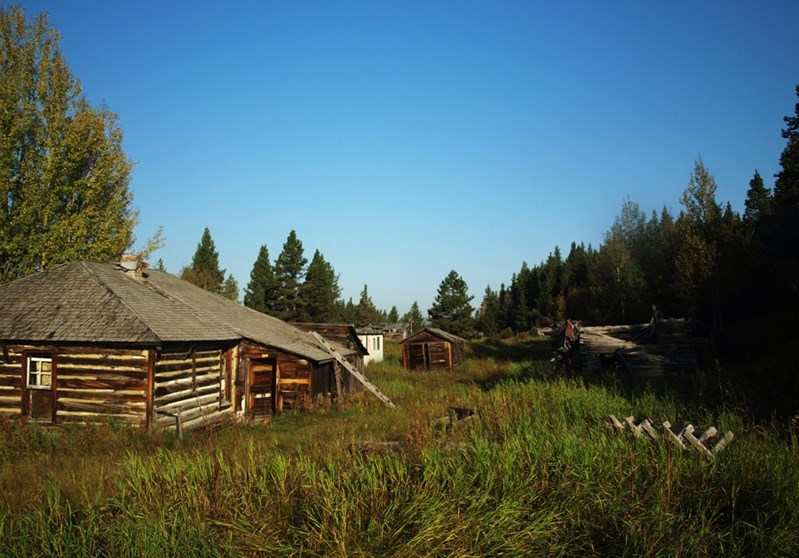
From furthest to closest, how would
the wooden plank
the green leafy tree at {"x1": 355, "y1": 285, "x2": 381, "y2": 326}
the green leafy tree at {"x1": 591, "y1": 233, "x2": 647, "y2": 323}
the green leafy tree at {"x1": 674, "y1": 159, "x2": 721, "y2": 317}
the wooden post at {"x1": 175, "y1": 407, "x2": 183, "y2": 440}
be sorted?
the green leafy tree at {"x1": 355, "y1": 285, "x2": 381, "y2": 326} → the green leafy tree at {"x1": 591, "y1": 233, "x2": 647, "y2": 323} → the green leafy tree at {"x1": 674, "y1": 159, "x2": 721, "y2": 317} → the wooden plank → the wooden post at {"x1": 175, "y1": 407, "x2": 183, "y2": 440}

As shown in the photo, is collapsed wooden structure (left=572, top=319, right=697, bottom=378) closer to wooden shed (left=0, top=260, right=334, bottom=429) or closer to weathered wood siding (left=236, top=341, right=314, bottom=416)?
weathered wood siding (left=236, top=341, right=314, bottom=416)

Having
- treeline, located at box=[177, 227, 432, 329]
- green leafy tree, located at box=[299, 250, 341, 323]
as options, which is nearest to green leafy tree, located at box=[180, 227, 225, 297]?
treeline, located at box=[177, 227, 432, 329]

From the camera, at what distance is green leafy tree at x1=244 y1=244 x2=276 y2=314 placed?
69.8 meters

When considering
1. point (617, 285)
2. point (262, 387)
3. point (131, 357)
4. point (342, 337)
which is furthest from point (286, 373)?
point (617, 285)

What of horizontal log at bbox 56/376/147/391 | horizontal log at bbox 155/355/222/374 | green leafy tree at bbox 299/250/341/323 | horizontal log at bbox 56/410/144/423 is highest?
green leafy tree at bbox 299/250/341/323

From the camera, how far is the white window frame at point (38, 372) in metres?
15.3

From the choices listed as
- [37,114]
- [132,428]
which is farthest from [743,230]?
[37,114]

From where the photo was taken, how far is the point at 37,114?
2527cm

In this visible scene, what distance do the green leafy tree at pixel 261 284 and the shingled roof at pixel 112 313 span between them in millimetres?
48444

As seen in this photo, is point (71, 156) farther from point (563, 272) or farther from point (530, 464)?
point (563, 272)

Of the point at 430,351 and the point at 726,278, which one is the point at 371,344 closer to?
the point at 430,351

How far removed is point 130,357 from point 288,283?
54687 mm

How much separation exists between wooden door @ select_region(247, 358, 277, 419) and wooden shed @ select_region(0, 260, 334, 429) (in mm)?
39

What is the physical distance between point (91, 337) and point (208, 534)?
12096 millimetres
